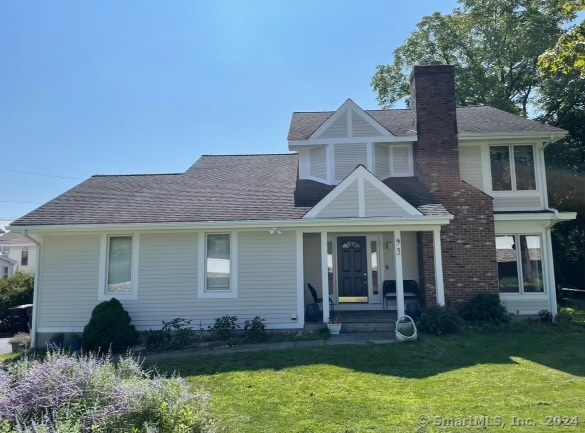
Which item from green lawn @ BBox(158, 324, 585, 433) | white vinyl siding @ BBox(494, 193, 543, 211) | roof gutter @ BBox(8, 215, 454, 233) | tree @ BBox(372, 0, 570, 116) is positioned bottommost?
green lawn @ BBox(158, 324, 585, 433)

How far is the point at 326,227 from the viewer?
35.4 ft

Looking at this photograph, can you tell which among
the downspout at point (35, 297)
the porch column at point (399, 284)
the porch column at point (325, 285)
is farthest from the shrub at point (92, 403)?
the downspout at point (35, 297)

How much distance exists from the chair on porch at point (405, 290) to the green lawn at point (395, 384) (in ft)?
8.55

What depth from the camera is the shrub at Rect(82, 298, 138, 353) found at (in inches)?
381

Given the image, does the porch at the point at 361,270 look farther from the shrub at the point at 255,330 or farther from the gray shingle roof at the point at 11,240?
the gray shingle roof at the point at 11,240

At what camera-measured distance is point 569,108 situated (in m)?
22.7

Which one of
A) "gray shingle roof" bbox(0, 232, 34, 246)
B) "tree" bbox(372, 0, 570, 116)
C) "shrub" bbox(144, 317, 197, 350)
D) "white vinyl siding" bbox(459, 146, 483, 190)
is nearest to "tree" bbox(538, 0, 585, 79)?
"white vinyl siding" bbox(459, 146, 483, 190)

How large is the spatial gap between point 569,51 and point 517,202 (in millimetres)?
7039

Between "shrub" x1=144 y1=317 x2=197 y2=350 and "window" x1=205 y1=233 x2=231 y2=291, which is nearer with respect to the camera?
"shrub" x1=144 y1=317 x2=197 y2=350

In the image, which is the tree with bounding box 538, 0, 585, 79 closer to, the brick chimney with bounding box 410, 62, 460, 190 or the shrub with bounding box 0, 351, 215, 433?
the brick chimney with bounding box 410, 62, 460, 190

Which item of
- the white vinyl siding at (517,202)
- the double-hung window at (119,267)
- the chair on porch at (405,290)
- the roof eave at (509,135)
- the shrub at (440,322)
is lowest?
the shrub at (440,322)

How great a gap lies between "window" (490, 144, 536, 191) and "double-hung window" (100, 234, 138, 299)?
441 inches

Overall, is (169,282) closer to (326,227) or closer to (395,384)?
(326,227)

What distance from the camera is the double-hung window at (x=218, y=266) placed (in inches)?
433
